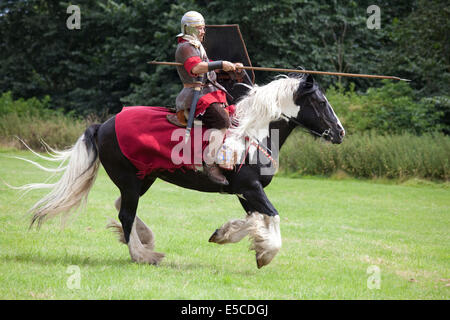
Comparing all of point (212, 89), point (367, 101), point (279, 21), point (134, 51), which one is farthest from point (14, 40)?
point (212, 89)

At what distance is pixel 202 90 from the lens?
5.85 meters

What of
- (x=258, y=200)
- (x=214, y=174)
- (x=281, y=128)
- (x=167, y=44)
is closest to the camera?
(x=258, y=200)

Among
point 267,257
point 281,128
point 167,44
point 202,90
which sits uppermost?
point 202,90

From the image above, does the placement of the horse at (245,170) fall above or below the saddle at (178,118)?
below

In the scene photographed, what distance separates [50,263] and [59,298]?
1.51m

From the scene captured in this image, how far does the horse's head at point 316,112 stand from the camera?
5.89 meters

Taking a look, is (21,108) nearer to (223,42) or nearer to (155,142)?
(223,42)

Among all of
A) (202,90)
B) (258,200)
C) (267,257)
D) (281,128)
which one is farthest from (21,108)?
(267,257)

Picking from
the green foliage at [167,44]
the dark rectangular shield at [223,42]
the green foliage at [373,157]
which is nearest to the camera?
the dark rectangular shield at [223,42]

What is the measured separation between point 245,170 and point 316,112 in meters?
1.00

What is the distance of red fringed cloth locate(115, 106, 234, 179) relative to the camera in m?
5.87

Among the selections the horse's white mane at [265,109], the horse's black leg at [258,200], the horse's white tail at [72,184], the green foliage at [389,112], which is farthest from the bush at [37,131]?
the horse's black leg at [258,200]

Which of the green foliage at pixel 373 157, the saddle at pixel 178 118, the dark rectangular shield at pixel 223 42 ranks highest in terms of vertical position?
the dark rectangular shield at pixel 223 42

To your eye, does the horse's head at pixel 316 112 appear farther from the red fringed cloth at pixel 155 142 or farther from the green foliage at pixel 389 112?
the green foliage at pixel 389 112
